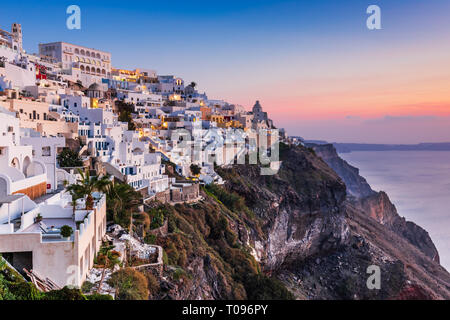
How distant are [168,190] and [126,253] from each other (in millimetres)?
16458

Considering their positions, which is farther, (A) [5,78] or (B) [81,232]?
(A) [5,78]

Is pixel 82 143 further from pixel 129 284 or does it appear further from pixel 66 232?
pixel 66 232

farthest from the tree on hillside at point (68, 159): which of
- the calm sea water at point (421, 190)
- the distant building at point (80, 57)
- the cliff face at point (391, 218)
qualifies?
the calm sea water at point (421, 190)

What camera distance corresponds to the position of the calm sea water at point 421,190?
11462 cm

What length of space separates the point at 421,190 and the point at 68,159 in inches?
5372

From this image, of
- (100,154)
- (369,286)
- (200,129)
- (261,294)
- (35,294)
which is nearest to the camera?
(35,294)

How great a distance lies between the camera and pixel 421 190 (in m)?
136

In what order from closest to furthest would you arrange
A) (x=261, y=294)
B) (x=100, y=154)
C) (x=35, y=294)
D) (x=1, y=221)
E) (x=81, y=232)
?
(x=35, y=294)
(x=81, y=232)
(x=1, y=221)
(x=261, y=294)
(x=100, y=154)

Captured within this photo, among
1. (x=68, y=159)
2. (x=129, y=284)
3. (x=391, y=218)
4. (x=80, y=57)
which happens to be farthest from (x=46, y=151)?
(x=391, y=218)

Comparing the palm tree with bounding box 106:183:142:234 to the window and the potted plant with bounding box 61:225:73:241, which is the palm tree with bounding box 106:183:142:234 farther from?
the potted plant with bounding box 61:225:73:241

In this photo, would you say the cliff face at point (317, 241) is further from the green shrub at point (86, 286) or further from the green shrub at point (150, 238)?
the green shrub at point (86, 286)

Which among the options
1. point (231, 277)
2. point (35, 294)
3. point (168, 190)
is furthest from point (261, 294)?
point (35, 294)
